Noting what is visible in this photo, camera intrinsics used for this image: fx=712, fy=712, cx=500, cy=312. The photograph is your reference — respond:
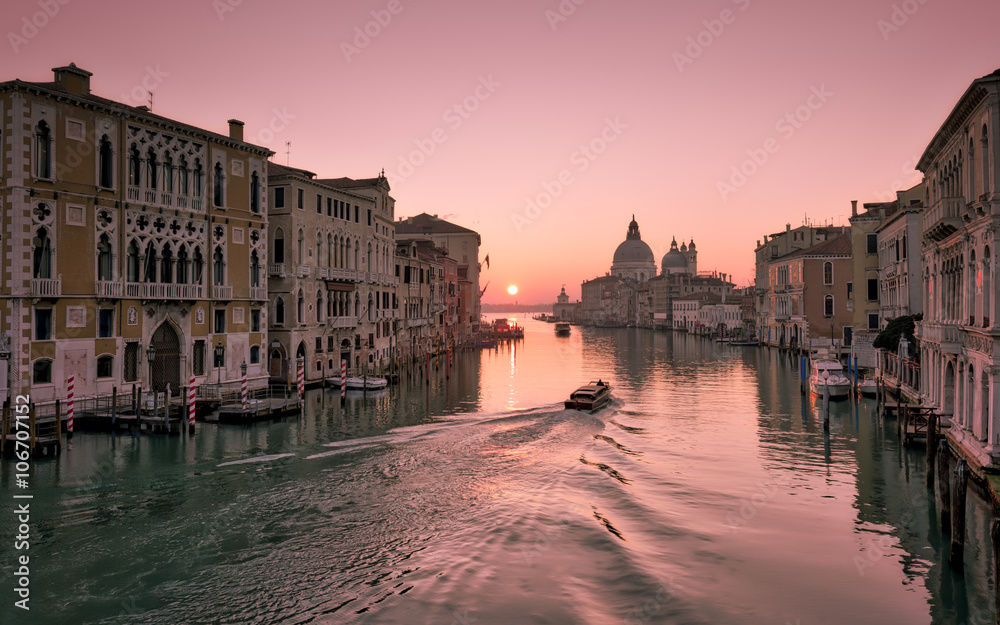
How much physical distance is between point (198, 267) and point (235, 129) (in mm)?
7718

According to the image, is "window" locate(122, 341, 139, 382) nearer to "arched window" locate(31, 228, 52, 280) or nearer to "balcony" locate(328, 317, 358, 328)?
"arched window" locate(31, 228, 52, 280)

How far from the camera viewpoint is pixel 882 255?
44969mm

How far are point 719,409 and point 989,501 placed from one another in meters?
18.3

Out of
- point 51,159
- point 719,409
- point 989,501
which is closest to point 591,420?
point 719,409

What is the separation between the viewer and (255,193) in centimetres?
3616

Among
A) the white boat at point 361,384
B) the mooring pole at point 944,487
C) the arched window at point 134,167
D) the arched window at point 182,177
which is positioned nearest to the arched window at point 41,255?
the arched window at point 134,167

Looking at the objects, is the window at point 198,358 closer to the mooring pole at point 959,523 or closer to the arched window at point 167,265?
the arched window at point 167,265

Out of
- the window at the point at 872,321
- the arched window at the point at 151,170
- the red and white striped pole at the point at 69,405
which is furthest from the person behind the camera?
the window at the point at 872,321

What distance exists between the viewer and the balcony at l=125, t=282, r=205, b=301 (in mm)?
29406

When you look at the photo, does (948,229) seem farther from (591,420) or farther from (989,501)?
(591,420)

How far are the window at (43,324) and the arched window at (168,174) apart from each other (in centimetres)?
745

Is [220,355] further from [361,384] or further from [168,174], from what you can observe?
[168,174]

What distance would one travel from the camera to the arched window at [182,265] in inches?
1257

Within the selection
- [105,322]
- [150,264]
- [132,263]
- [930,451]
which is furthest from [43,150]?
[930,451]
